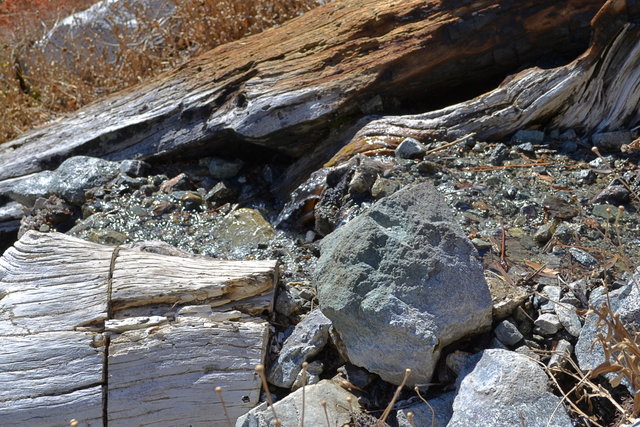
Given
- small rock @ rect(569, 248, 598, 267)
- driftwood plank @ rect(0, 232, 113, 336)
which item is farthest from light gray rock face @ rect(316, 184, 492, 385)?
driftwood plank @ rect(0, 232, 113, 336)

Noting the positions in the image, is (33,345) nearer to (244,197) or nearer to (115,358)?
(115,358)

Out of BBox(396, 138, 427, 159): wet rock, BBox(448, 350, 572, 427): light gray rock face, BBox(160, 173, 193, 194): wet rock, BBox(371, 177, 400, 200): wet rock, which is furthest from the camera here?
BBox(160, 173, 193, 194): wet rock

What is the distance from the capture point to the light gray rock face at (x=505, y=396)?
241 cm

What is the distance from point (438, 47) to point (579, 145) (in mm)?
1114

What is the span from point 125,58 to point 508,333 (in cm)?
470

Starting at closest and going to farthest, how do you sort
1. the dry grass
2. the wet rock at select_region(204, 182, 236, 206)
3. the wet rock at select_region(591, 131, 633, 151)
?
the wet rock at select_region(591, 131, 633, 151), the wet rock at select_region(204, 182, 236, 206), the dry grass

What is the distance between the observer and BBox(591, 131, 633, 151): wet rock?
13.4ft

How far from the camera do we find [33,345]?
3037 millimetres

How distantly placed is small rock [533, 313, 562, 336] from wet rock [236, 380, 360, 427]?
80 cm

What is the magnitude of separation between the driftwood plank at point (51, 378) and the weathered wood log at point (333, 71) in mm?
2099

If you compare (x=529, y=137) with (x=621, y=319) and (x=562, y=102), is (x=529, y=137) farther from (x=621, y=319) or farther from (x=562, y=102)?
(x=621, y=319)

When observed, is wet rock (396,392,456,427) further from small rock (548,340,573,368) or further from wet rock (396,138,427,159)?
wet rock (396,138,427,159)

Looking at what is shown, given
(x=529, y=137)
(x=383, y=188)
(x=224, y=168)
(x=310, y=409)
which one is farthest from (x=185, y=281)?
(x=529, y=137)

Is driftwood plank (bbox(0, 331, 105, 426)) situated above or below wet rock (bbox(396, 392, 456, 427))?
above
